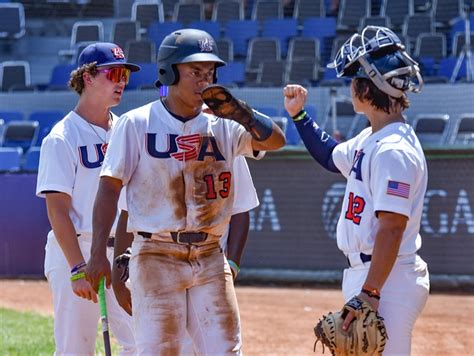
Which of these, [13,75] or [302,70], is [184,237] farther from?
[13,75]

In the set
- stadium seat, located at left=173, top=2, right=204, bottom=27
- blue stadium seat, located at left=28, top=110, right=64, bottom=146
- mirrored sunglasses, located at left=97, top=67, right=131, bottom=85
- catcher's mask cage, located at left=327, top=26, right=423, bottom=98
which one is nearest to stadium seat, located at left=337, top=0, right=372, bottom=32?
stadium seat, located at left=173, top=2, right=204, bottom=27

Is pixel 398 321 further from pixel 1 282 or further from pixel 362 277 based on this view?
pixel 1 282

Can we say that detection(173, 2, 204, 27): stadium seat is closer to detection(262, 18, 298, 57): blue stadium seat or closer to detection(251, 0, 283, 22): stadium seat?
detection(251, 0, 283, 22): stadium seat

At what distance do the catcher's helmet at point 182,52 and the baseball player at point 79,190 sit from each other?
39.9 inches

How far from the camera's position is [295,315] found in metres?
9.57

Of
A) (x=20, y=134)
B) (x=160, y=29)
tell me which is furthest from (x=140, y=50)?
(x=20, y=134)

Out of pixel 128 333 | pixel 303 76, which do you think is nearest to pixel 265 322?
pixel 128 333

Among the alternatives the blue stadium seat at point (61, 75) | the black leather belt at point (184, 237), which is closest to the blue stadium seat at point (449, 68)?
the blue stadium seat at point (61, 75)

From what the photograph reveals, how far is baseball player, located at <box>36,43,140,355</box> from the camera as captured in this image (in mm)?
4824

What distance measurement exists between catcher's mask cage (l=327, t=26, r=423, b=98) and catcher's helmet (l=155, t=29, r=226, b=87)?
0.57 meters

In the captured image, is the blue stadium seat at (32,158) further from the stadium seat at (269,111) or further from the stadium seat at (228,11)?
the stadium seat at (228,11)

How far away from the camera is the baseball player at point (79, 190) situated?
4.82 meters

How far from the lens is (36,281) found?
12.8 m

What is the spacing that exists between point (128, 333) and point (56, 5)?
50.8 feet
